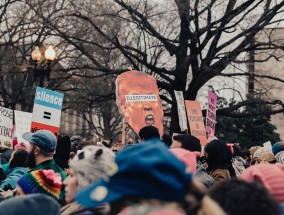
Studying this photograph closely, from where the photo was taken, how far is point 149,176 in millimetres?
1985

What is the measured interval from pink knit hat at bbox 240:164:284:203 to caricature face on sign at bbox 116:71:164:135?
8608 millimetres

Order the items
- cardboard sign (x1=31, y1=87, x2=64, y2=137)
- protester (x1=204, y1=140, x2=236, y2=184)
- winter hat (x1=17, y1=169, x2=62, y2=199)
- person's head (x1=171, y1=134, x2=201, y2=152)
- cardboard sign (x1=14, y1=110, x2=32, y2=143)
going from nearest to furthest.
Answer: winter hat (x1=17, y1=169, x2=62, y2=199), protester (x1=204, y1=140, x2=236, y2=184), person's head (x1=171, y1=134, x2=201, y2=152), cardboard sign (x1=31, y1=87, x2=64, y2=137), cardboard sign (x1=14, y1=110, x2=32, y2=143)

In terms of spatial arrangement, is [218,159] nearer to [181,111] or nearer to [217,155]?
[217,155]

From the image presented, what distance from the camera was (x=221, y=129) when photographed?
3572 cm

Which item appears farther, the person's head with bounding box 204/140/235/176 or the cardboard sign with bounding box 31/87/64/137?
the cardboard sign with bounding box 31/87/64/137

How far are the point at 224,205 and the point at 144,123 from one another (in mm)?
9831

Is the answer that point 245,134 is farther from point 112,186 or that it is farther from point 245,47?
point 112,186

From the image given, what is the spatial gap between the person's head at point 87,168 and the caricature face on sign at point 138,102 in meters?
8.23

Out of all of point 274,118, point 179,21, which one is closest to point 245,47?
point 179,21

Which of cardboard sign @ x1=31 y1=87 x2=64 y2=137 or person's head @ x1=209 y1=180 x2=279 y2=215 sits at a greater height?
cardboard sign @ x1=31 y1=87 x2=64 y2=137

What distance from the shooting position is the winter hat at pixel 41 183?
4.23m

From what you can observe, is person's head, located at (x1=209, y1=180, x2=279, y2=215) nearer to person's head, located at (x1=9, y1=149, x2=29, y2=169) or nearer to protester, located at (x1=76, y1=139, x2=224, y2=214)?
protester, located at (x1=76, y1=139, x2=224, y2=214)

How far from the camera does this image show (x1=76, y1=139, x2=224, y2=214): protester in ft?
6.50

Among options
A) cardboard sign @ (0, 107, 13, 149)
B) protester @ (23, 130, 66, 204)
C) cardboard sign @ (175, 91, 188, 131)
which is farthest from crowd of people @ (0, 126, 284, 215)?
cardboard sign @ (175, 91, 188, 131)
